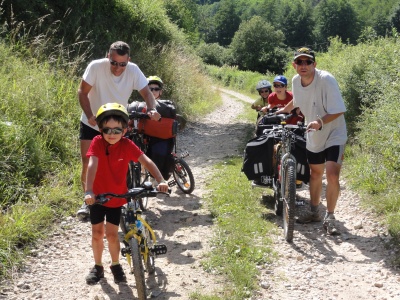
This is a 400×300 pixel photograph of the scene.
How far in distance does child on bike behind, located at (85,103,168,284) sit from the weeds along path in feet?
1.37

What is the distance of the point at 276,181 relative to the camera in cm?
652

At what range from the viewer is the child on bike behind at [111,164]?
13.6ft

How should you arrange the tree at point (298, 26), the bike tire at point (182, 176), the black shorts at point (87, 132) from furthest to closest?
the tree at point (298, 26) → the bike tire at point (182, 176) → the black shorts at point (87, 132)

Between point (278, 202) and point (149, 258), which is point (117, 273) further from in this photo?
point (278, 202)

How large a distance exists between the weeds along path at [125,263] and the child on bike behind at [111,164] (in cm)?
42

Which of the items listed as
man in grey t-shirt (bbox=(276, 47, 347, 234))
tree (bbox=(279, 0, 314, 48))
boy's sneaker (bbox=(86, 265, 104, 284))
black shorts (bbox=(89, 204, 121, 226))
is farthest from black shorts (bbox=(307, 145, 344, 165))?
tree (bbox=(279, 0, 314, 48))

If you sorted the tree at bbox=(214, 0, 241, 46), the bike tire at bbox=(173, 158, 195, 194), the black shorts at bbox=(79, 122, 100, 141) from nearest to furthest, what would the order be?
1. the black shorts at bbox=(79, 122, 100, 141)
2. the bike tire at bbox=(173, 158, 195, 194)
3. the tree at bbox=(214, 0, 241, 46)

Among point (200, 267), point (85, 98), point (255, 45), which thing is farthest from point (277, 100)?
point (255, 45)

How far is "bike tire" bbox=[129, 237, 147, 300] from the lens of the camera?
3928 mm

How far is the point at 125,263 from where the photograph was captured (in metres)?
5.08

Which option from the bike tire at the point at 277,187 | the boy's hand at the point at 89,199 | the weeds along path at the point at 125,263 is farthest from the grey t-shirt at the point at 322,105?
the boy's hand at the point at 89,199

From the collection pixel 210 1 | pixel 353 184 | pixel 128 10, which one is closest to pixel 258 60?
pixel 128 10

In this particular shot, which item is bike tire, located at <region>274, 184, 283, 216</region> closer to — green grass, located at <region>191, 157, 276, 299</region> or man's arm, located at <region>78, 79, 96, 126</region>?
green grass, located at <region>191, 157, 276, 299</region>

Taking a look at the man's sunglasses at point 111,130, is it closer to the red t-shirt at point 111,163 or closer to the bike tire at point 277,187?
the red t-shirt at point 111,163
